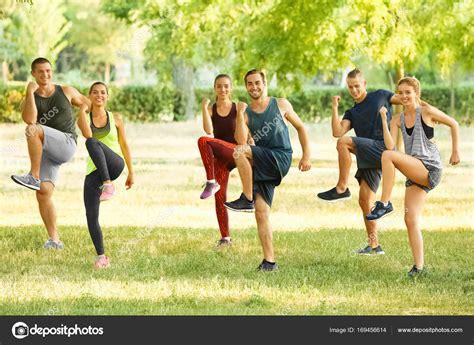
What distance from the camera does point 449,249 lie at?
42.0 ft

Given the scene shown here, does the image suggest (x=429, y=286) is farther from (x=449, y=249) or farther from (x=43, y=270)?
(x=43, y=270)

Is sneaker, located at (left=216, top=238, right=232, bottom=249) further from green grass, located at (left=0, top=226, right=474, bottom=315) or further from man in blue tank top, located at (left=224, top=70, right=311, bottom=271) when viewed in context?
man in blue tank top, located at (left=224, top=70, right=311, bottom=271)

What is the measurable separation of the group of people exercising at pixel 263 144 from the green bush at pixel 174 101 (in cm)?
3372

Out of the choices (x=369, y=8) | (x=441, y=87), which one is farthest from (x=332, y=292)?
(x=441, y=87)

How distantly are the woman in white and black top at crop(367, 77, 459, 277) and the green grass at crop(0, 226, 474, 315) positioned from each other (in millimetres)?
625

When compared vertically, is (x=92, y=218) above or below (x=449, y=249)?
above

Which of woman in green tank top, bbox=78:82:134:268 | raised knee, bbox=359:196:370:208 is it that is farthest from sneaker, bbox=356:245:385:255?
woman in green tank top, bbox=78:82:134:268

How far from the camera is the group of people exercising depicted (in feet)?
33.9

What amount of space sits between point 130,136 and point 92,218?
27565mm

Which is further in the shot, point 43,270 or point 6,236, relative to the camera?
point 6,236

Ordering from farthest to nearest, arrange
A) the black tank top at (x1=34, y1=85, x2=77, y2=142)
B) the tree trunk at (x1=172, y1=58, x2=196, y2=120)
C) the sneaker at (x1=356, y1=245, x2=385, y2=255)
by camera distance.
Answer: the tree trunk at (x1=172, y1=58, x2=196, y2=120) → the sneaker at (x1=356, y1=245, x2=385, y2=255) → the black tank top at (x1=34, y1=85, x2=77, y2=142)

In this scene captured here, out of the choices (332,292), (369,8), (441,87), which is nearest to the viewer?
(332,292)

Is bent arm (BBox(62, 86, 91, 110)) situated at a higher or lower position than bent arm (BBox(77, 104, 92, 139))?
higher

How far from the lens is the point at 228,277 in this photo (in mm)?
10680
